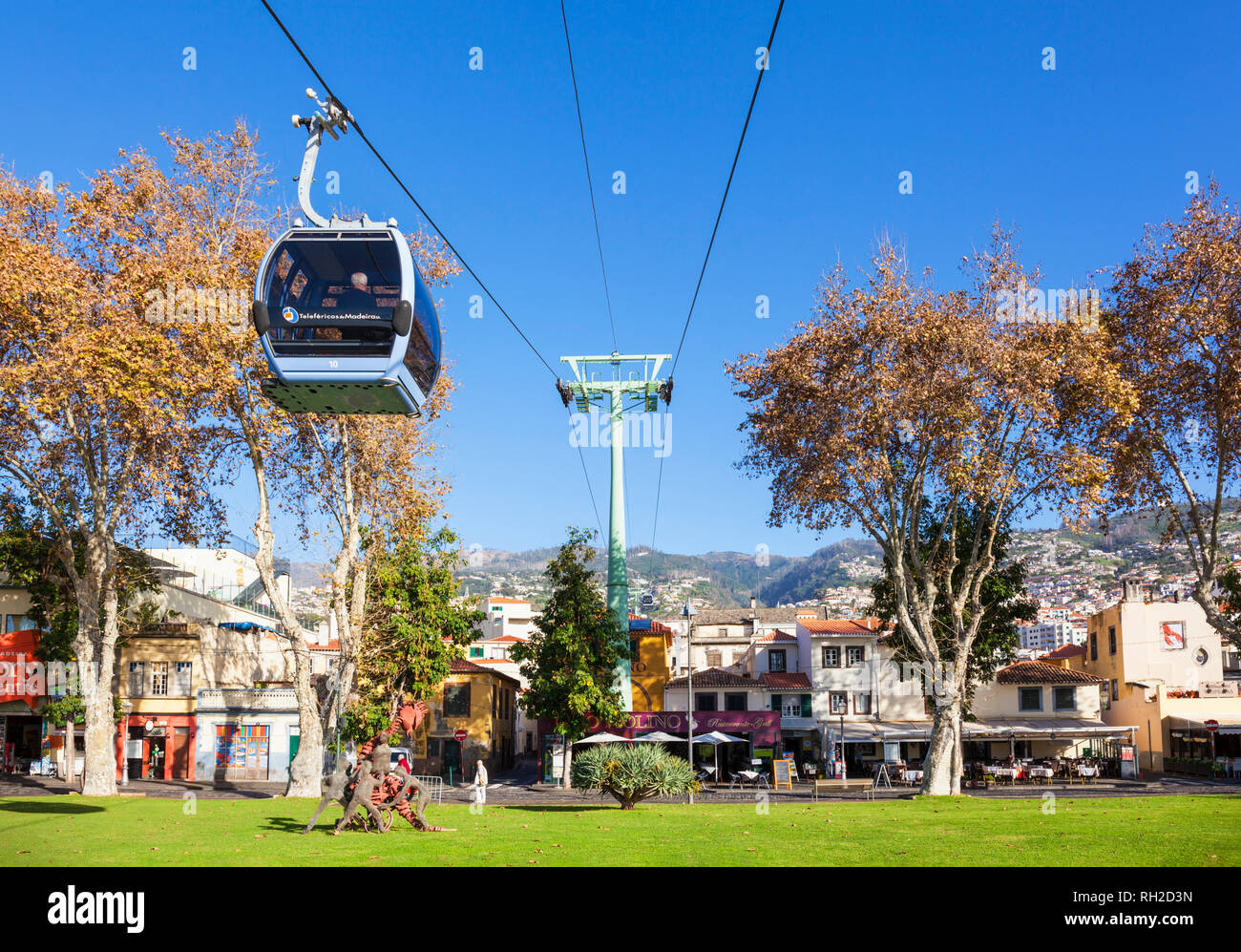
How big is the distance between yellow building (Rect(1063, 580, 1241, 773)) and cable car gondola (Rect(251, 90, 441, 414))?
56.3 m

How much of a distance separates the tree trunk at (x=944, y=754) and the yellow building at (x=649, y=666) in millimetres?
32098

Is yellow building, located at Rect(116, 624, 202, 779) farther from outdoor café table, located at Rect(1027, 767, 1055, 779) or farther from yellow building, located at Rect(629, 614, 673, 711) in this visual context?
outdoor café table, located at Rect(1027, 767, 1055, 779)

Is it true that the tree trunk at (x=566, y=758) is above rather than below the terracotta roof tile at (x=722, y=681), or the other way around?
below

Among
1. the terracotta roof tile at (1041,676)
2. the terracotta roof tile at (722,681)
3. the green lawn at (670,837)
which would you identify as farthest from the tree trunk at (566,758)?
the terracotta roof tile at (1041,676)

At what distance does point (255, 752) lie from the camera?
5312 centimetres

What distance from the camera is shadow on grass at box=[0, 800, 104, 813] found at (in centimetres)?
2558

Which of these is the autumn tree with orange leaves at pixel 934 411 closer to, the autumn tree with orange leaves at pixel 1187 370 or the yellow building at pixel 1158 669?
the autumn tree with orange leaves at pixel 1187 370

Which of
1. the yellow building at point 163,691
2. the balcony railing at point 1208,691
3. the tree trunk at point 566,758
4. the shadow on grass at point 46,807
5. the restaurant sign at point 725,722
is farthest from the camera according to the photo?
the balcony railing at point 1208,691

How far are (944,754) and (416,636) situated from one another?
2308cm

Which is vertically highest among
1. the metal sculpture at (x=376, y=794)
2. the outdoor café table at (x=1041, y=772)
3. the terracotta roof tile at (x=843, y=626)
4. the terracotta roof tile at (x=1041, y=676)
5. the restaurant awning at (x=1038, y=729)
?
the terracotta roof tile at (x=843, y=626)

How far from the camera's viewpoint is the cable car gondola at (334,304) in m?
14.1
